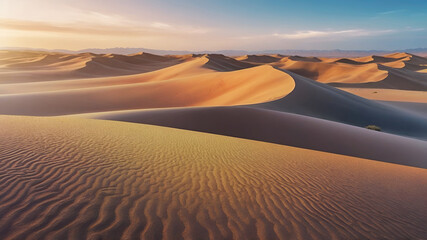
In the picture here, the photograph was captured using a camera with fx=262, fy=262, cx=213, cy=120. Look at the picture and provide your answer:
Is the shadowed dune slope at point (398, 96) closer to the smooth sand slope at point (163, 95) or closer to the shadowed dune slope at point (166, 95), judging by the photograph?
the smooth sand slope at point (163, 95)

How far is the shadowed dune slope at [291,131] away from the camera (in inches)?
364

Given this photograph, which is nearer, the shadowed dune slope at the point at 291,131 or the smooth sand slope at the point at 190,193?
the smooth sand slope at the point at 190,193

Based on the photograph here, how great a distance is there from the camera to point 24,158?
→ 5.02m

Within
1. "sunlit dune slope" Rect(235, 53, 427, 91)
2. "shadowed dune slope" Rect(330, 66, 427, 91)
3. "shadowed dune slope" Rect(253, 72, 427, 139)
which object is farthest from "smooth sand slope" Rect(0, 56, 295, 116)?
"sunlit dune slope" Rect(235, 53, 427, 91)

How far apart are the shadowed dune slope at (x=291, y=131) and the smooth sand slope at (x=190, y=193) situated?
7.99 ft

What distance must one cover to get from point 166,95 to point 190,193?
20.3 m

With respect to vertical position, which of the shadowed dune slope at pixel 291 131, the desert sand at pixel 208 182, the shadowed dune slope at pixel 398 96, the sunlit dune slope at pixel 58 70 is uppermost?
the desert sand at pixel 208 182

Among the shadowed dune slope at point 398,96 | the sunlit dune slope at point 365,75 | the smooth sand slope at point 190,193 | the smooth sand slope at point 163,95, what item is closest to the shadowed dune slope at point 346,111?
the smooth sand slope at point 163,95

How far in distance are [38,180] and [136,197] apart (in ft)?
5.25

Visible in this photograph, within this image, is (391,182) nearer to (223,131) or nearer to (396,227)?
(396,227)

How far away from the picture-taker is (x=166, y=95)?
23797 mm

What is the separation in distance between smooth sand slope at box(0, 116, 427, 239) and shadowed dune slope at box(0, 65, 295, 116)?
1182 centimetres

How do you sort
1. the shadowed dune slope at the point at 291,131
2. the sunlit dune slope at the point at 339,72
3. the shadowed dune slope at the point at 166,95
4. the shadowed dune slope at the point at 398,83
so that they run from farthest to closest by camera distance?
1. the sunlit dune slope at the point at 339,72
2. the shadowed dune slope at the point at 398,83
3. the shadowed dune slope at the point at 166,95
4. the shadowed dune slope at the point at 291,131

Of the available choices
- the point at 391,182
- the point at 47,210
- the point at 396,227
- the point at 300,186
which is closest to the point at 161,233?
the point at 47,210
